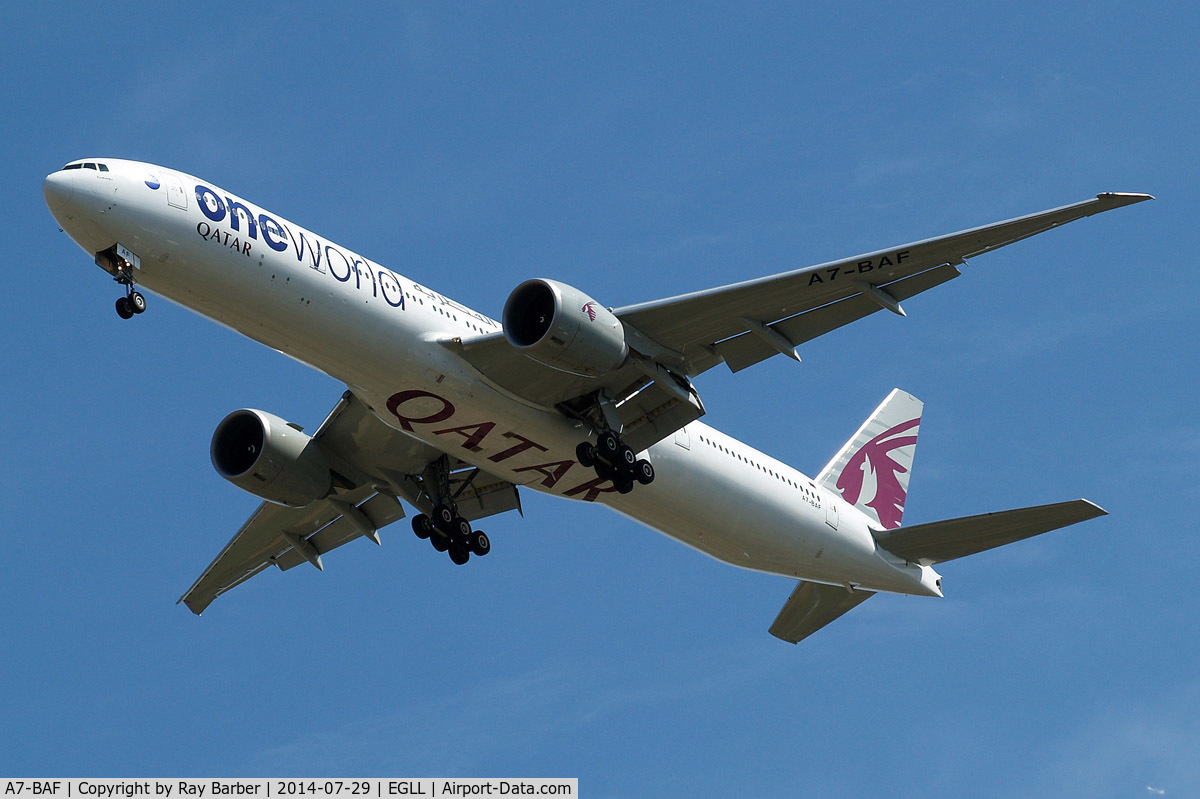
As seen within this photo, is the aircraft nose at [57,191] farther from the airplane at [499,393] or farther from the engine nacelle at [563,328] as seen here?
the engine nacelle at [563,328]

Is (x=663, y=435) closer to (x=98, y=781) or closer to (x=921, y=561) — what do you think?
(x=921, y=561)

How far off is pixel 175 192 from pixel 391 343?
13.8 ft

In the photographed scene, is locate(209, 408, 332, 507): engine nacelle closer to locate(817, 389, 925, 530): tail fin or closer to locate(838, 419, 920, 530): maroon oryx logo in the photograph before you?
locate(817, 389, 925, 530): tail fin

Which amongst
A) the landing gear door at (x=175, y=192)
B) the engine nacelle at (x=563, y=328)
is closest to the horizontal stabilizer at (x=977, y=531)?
the engine nacelle at (x=563, y=328)

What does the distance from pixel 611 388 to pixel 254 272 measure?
6724 millimetres

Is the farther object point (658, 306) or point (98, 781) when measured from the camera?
point (658, 306)

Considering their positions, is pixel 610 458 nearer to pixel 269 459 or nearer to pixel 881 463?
pixel 269 459

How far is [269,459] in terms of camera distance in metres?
29.9

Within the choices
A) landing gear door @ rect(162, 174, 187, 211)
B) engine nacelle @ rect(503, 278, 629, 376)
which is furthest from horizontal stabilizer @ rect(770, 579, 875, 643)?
landing gear door @ rect(162, 174, 187, 211)

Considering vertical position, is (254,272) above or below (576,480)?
above

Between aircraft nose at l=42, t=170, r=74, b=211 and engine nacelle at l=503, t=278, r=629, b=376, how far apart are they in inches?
280

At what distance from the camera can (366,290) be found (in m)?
26.0

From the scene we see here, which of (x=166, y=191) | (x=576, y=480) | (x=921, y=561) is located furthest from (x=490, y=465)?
(x=921, y=561)

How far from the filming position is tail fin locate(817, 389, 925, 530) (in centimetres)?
3553
